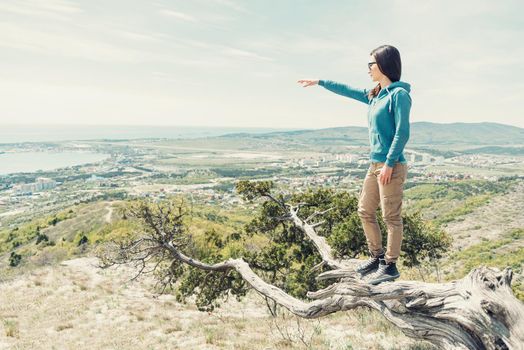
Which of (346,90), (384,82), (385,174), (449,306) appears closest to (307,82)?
(346,90)

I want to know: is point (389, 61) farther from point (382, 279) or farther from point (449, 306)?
point (449, 306)

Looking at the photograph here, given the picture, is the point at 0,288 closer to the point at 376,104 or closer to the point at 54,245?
the point at 376,104

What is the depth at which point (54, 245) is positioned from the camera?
50219 millimetres

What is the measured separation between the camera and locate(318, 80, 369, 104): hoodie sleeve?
5184 mm

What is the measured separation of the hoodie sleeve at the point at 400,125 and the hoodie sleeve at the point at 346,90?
94 centimetres

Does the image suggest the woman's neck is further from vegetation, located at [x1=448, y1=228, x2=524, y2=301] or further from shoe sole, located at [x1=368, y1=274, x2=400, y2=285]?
vegetation, located at [x1=448, y1=228, x2=524, y2=301]

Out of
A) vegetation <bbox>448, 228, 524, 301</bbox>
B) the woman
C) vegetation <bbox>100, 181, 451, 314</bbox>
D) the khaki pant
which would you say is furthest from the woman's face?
vegetation <bbox>448, 228, 524, 301</bbox>

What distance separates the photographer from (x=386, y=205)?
4422 millimetres

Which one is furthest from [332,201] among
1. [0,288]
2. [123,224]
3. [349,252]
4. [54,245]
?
[54,245]

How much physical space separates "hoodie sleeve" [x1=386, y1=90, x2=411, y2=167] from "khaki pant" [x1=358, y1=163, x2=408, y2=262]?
263mm

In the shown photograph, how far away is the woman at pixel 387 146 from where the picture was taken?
4.20 metres

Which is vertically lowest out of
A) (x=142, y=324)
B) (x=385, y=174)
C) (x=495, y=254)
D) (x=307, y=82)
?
(x=495, y=254)

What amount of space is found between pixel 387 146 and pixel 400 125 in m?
0.38

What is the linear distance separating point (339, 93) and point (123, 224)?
169 ft
